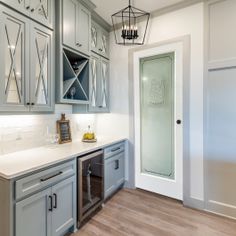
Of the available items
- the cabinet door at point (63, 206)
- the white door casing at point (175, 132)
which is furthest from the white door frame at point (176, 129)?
the cabinet door at point (63, 206)

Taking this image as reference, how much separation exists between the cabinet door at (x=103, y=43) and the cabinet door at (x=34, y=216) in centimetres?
219

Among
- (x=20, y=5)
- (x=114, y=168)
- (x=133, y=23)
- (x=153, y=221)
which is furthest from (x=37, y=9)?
(x=153, y=221)

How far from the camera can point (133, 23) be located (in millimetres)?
2752

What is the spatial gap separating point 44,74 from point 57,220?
147 centimetres

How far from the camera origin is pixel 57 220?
5.32 feet

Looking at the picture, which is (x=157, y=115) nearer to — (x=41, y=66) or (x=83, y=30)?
(x=83, y=30)

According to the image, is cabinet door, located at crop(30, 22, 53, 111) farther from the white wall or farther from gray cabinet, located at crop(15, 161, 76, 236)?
the white wall

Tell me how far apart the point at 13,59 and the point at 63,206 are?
1453mm

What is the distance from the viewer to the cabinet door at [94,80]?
8.43ft

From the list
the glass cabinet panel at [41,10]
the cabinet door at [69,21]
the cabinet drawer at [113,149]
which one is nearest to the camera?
the glass cabinet panel at [41,10]

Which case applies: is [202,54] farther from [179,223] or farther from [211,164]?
[179,223]

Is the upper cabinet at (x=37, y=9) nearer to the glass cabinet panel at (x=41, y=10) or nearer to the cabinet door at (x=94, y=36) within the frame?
the glass cabinet panel at (x=41, y=10)

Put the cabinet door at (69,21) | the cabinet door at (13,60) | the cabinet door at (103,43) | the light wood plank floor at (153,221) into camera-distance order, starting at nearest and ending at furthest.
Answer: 1. the cabinet door at (13,60)
2. the light wood plank floor at (153,221)
3. the cabinet door at (69,21)
4. the cabinet door at (103,43)

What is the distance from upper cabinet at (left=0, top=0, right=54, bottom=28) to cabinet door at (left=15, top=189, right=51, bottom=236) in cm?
166
